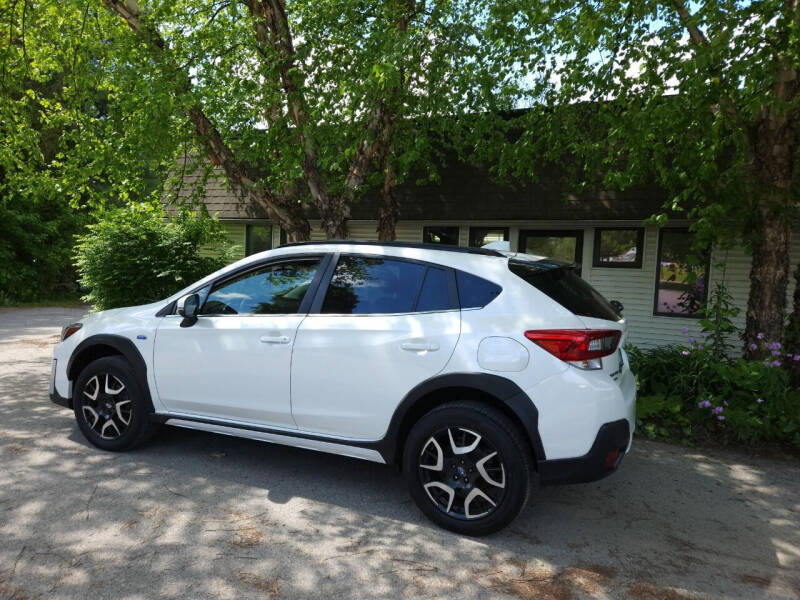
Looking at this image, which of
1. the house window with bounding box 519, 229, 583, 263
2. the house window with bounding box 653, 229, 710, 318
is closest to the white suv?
the house window with bounding box 653, 229, 710, 318

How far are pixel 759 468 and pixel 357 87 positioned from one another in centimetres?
561

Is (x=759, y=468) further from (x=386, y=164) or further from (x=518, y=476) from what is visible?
(x=386, y=164)

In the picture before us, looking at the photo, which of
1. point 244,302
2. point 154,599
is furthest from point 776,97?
point 154,599

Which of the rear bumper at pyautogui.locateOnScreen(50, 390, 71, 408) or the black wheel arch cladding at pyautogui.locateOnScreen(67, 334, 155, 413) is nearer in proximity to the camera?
the black wheel arch cladding at pyautogui.locateOnScreen(67, 334, 155, 413)

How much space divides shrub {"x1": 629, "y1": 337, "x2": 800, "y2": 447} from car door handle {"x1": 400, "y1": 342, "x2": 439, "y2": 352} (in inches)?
130

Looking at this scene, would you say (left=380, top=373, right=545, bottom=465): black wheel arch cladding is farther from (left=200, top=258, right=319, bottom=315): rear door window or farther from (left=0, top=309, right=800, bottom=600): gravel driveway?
(left=200, top=258, right=319, bottom=315): rear door window

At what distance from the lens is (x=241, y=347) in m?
4.23

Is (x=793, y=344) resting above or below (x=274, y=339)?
below

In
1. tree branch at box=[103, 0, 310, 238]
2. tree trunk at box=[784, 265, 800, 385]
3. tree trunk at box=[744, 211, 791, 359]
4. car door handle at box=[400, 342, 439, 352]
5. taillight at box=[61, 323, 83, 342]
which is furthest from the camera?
tree branch at box=[103, 0, 310, 238]

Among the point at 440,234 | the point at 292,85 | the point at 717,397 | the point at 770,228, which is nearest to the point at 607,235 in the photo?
the point at 440,234

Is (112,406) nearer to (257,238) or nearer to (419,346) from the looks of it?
(419,346)

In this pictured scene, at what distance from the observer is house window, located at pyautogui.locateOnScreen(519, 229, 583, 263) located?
11445 mm

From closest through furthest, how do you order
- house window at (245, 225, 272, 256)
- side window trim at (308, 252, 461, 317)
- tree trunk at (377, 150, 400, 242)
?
side window trim at (308, 252, 461, 317)
tree trunk at (377, 150, 400, 242)
house window at (245, 225, 272, 256)

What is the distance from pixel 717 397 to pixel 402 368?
377cm
